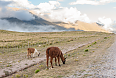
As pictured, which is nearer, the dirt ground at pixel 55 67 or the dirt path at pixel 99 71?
the dirt path at pixel 99 71

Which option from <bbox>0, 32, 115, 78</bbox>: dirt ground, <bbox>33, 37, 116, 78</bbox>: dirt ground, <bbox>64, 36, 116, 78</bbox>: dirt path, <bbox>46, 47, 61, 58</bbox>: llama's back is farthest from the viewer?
<bbox>46, 47, 61, 58</bbox>: llama's back

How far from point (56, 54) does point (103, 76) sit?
18.6 feet

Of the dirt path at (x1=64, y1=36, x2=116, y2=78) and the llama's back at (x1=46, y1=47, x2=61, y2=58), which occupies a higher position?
the llama's back at (x1=46, y1=47, x2=61, y2=58)

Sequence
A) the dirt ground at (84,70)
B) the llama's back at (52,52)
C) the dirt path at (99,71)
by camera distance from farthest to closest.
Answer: the llama's back at (52,52) → the dirt ground at (84,70) → the dirt path at (99,71)

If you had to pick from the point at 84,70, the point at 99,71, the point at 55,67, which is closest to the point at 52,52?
the point at 55,67

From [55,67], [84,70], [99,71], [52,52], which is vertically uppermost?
[52,52]

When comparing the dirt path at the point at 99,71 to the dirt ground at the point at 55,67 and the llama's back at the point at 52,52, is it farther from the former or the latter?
the llama's back at the point at 52,52

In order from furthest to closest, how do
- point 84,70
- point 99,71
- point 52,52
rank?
point 52,52 → point 84,70 → point 99,71

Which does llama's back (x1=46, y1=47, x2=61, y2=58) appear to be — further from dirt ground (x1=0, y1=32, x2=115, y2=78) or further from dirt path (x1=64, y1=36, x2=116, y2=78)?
dirt path (x1=64, y1=36, x2=116, y2=78)

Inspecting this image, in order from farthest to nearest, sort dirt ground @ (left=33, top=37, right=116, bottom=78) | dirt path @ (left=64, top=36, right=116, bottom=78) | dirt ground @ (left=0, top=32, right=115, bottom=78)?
dirt ground @ (left=0, top=32, right=115, bottom=78)
dirt ground @ (left=33, top=37, right=116, bottom=78)
dirt path @ (left=64, top=36, right=116, bottom=78)

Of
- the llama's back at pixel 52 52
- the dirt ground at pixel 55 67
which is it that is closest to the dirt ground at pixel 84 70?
the dirt ground at pixel 55 67

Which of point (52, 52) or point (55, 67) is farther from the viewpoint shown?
point (55, 67)

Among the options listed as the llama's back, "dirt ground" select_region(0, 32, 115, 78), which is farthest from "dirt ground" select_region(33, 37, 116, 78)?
the llama's back

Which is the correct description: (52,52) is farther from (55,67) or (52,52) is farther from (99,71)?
(99,71)
